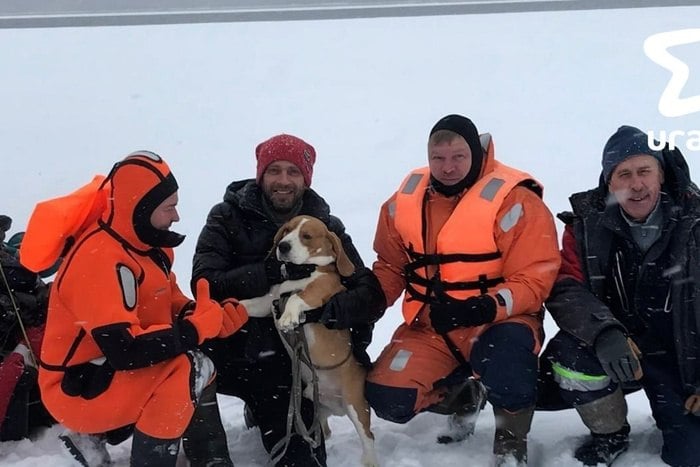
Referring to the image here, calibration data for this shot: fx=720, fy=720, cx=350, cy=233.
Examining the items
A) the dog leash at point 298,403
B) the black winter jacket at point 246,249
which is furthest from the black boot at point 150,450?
the black winter jacket at point 246,249

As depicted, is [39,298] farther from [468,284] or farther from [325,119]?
[325,119]

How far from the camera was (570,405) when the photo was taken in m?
2.88

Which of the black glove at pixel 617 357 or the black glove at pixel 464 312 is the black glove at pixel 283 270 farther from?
the black glove at pixel 617 357

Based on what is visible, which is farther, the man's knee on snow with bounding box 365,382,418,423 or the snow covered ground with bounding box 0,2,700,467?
the snow covered ground with bounding box 0,2,700,467

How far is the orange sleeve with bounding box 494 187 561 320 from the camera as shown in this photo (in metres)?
2.74

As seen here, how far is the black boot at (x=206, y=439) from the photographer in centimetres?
272

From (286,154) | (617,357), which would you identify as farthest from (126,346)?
(617,357)

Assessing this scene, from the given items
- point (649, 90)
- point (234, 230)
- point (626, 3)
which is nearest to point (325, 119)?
point (649, 90)

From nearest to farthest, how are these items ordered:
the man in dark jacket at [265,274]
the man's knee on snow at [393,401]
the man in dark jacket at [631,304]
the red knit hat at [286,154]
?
the man in dark jacket at [631,304] → the man's knee on snow at [393,401] → the man in dark jacket at [265,274] → the red knit hat at [286,154]

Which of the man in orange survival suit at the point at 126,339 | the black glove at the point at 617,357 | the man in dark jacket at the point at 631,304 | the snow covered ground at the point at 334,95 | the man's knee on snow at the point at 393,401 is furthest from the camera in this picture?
the snow covered ground at the point at 334,95

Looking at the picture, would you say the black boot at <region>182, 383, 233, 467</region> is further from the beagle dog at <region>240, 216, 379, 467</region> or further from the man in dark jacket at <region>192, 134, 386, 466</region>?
the beagle dog at <region>240, 216, 379, 467</region>

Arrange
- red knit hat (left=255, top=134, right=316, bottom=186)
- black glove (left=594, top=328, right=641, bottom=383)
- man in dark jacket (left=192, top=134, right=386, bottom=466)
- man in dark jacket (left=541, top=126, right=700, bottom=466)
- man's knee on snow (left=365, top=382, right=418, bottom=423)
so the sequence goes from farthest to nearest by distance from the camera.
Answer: red knit hat (left=255, top=134, right=316, bottom=186) < man in dark jacket (left=192, top=134, right=386, bottom=466) < man's knee on snow (left=365, top=382, right=418, bottom=423) < man in dark jacket (left=541, top=126, right=700, bottom=466) < black glove (left=594, top=328, right=641, bottom=383)

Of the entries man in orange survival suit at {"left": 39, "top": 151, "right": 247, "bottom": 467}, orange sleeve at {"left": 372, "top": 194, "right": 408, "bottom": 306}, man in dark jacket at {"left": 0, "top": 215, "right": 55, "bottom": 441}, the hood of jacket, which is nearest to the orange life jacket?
orange sleeve at {"left": 372, "top": 194, "right": 408, "bottom": 306}

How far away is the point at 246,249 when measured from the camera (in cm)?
315
